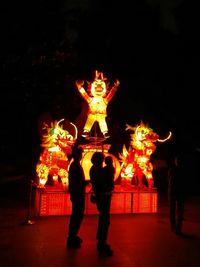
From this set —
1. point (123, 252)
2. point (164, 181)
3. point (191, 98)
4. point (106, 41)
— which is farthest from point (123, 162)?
point (106, 41)

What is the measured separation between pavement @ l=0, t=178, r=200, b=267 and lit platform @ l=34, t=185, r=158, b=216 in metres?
0.25

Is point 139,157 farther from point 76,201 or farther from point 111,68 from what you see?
point 111,68

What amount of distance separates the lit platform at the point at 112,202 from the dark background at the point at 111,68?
3076mm

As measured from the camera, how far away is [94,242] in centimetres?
732

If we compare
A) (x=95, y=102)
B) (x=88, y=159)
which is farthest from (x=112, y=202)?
(x=95, y=102)

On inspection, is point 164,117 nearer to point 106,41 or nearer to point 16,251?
point 106,41

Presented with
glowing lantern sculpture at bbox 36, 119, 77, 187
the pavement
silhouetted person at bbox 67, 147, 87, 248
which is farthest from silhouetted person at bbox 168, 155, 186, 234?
glowing lantern sculpture at bbox 36, 119, 77, 187

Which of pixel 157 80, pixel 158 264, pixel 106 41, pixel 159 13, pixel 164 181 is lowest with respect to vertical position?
pixel 158 264

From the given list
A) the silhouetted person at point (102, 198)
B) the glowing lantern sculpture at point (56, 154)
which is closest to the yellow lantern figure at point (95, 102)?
the glowing lantern sculpture at point (56, 154)

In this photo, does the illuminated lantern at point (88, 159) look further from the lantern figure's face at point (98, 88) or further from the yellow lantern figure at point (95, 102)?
the lantern figure's face at point (98, 88)

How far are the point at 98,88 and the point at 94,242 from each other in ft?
16.0

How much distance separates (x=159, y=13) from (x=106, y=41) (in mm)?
3148

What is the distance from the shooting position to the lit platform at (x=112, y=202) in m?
9.87

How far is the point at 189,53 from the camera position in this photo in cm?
1828
